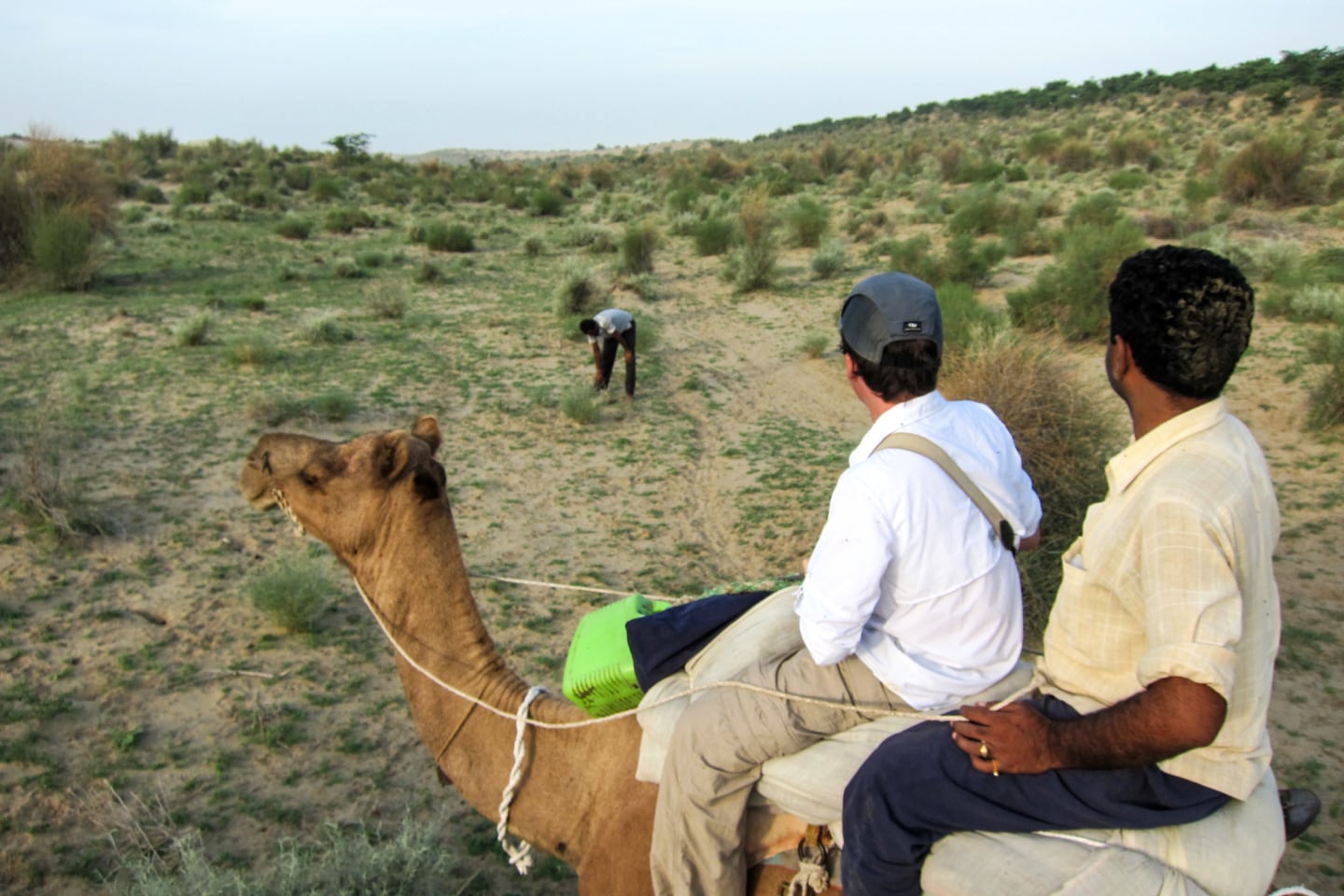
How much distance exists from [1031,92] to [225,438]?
88.8 m

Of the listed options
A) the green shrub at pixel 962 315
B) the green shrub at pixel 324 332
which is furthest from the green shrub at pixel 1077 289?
the green shrub at pixel 324 332

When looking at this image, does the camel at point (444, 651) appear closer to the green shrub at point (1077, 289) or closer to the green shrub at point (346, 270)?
the green shrub at point (1077, 289)

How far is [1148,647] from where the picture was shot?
1.95m

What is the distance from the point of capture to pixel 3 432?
8.73 m

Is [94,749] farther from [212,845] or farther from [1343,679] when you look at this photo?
[1343,679]

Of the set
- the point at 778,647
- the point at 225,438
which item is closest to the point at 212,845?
the point at 778,647

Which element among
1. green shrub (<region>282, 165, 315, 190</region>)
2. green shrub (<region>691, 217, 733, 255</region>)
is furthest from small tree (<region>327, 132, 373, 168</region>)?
green shrub (<region>691, 217, 733, 255</region>)

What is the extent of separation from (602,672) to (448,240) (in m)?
22.3

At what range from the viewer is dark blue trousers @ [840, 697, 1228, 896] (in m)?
2.02

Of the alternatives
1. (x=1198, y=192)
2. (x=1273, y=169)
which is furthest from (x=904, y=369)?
(x=1273, y=169)

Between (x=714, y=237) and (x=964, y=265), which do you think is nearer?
(x=964, y=265)

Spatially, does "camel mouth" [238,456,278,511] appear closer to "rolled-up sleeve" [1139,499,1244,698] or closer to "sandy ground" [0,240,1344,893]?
"sandy ground" [0,240,1344,893]

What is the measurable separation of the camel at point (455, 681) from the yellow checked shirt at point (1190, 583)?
1080mm

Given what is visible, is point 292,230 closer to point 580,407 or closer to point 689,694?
point 580,407
